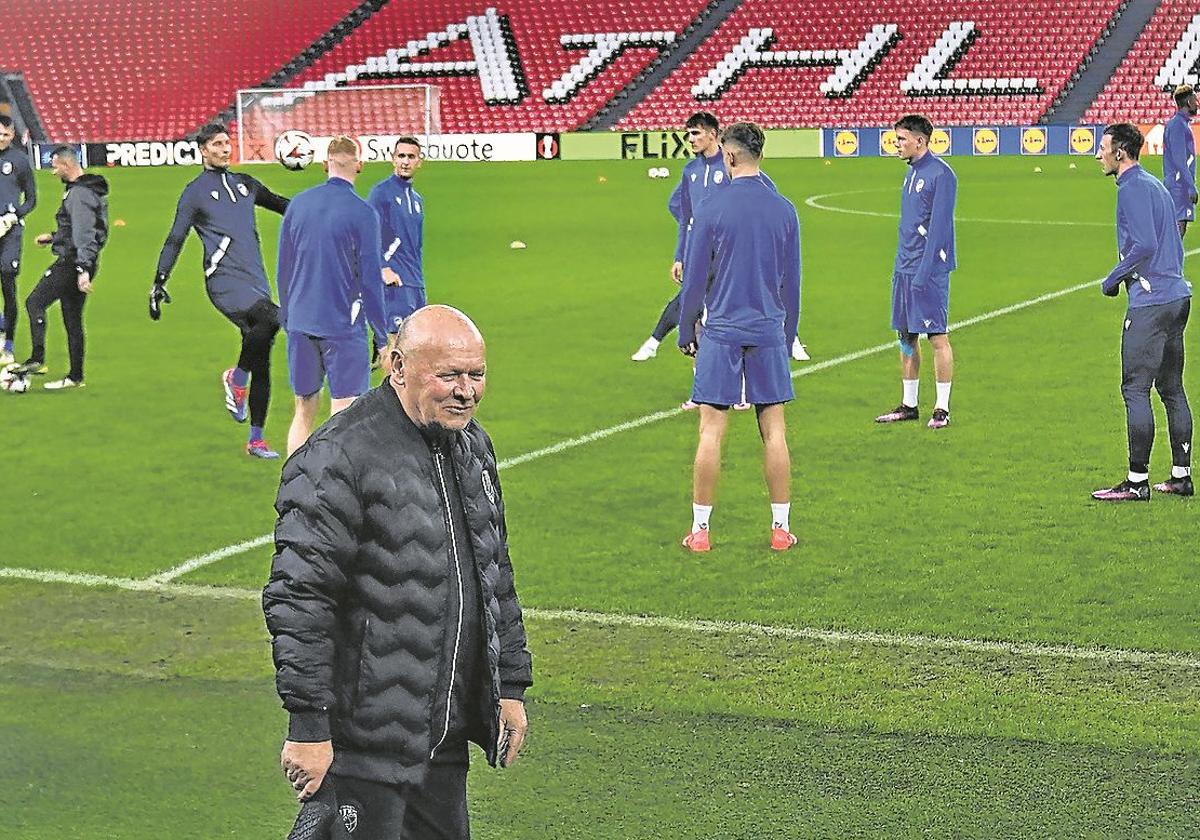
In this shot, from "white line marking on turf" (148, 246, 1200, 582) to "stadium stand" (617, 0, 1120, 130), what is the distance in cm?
2723

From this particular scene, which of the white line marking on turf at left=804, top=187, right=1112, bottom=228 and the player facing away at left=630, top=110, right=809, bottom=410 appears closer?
the player facing away at left=630, top=110, right=809, bottom=410

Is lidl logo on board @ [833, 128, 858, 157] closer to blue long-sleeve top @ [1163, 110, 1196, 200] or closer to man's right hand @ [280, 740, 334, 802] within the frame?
blue long-sleeve top @ [1163, 110, 1196, 200]

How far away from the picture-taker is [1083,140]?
4550 cm

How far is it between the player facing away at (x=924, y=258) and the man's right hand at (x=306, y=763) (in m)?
9.13

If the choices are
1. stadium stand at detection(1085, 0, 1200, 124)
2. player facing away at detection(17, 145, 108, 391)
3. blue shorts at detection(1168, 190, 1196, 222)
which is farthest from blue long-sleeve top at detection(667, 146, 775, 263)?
stadium stand at detection(1085, 0, 1200, 124)

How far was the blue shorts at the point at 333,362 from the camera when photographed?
34.6 ft

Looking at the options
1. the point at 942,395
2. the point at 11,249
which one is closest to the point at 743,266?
the point at 942,395

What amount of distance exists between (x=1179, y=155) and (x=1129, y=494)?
10.2 m

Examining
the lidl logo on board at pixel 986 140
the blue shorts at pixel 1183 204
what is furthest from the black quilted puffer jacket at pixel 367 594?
the lidl logo on board at pixel 986 140

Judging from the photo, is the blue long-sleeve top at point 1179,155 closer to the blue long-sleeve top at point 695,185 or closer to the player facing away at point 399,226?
the blue long-sleeve top at point 695,185

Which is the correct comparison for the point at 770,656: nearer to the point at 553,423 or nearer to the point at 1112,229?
the point at 553,423

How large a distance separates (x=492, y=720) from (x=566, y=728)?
2493 mm

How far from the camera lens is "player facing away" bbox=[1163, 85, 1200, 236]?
19.5 metres

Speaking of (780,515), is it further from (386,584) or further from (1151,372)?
(386,584)
